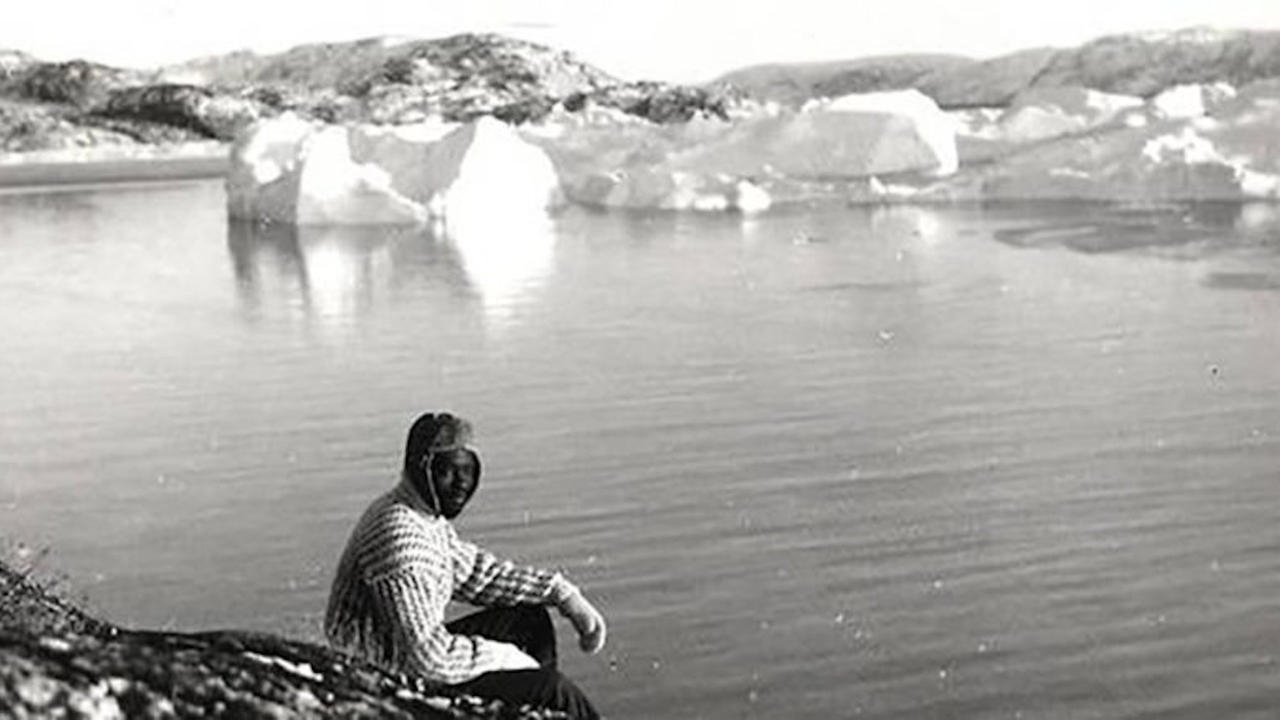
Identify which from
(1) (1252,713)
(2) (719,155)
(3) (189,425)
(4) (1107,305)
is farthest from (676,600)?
(2) (719,155)

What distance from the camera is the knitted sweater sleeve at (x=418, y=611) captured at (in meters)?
4.25

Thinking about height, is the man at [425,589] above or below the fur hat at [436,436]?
below

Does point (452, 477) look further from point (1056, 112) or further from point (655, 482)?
point (1056, 112)

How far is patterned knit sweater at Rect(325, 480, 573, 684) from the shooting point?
14.0 feet

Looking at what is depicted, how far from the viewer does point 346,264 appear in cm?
2769

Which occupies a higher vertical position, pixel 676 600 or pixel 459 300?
pixel 676 600

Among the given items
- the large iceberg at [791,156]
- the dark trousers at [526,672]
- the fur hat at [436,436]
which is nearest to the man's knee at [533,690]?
the dark trousers at [526,672]

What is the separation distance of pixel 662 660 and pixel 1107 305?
12.5 meters

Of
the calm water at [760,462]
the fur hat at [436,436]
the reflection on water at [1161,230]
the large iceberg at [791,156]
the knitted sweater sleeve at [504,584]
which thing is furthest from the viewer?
the large iceberg at [791,156]

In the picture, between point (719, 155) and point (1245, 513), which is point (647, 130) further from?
point (1245, 513)

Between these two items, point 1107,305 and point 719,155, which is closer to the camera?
point 1107,305

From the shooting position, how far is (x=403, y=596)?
4316 mm

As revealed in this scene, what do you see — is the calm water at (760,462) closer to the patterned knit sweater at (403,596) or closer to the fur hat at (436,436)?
the patterned knit sweater at (403,596)

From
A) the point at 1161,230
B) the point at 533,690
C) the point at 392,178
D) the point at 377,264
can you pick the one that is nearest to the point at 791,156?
the point at 392,178
